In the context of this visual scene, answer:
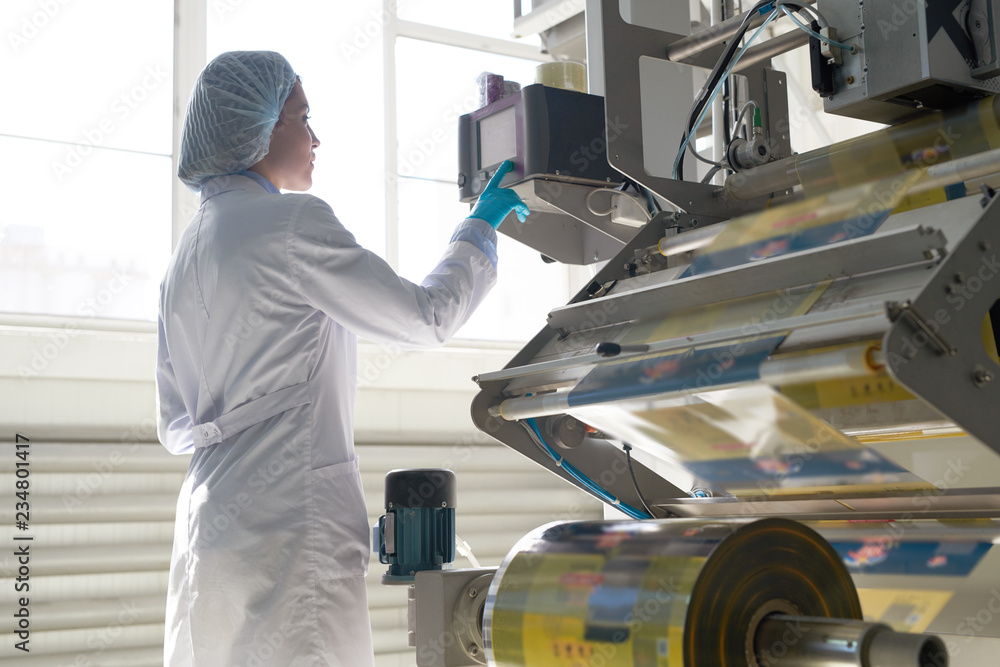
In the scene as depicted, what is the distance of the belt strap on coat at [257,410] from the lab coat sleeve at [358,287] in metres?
0.14

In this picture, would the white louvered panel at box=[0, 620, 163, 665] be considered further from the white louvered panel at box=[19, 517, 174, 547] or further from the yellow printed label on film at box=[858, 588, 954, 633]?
the yellow printed label on film at box=[858, 588, 954, 633]

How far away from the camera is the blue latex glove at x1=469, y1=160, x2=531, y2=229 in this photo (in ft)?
5.69

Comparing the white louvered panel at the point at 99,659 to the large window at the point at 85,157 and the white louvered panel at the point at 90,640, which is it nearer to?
the white louvered panel at the point at 90,640

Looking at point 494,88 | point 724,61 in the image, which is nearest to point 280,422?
point 494,88

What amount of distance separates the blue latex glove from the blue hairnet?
0.40m

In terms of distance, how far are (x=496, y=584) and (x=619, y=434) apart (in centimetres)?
30

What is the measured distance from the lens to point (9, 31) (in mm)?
3102

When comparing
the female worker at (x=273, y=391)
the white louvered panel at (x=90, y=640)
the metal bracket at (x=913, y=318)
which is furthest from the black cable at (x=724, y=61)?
the white louvered panel at (x=90, y=640)

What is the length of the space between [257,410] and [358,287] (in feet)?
0.84

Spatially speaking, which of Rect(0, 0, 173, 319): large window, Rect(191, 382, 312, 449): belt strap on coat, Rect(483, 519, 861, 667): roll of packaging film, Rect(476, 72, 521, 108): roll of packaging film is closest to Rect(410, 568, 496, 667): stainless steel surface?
Rect(483, 519, 861, 667): roll of packaging film

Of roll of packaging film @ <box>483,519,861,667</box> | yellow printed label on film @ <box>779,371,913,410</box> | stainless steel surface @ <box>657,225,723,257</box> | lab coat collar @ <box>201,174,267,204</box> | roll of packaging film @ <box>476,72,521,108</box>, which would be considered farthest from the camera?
roll of packaging film @ <box>476,72,521,108</box>

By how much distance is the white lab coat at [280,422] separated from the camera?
1.48 metres

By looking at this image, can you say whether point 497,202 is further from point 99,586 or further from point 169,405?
point 99,586

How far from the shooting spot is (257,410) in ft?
5.07
